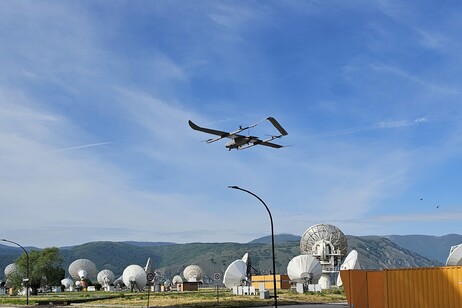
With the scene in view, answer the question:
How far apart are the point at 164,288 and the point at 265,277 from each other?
4093 cm

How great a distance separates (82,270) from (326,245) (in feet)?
286

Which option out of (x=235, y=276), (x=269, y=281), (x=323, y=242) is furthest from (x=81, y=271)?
(x=235, y=276)

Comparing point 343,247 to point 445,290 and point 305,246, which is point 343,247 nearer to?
point 305,246

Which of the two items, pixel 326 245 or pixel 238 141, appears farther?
pixel 326 245

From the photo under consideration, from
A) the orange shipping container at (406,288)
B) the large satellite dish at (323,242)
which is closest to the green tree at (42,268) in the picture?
the large satellite dish at (323,242)

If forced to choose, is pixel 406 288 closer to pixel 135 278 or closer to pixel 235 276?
pixel 235 276

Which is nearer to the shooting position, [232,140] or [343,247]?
[232,140]

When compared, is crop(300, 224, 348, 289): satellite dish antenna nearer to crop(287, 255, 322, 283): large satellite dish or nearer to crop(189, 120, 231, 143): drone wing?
crop(287, 255, 322, 283): large satellite dish

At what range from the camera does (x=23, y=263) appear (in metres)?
122

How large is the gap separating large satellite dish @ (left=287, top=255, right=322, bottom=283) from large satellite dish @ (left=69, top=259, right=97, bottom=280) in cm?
9533

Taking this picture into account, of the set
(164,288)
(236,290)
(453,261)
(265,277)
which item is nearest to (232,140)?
(453,261)

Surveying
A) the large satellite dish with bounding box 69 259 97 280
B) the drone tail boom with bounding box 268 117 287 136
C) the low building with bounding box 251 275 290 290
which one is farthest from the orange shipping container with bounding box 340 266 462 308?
the large satellite dish with bounding box 69 259 97 280

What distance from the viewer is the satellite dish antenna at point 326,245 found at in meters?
130

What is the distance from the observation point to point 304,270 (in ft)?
344
